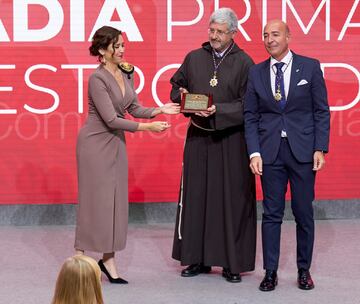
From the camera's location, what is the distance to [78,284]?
2.33m

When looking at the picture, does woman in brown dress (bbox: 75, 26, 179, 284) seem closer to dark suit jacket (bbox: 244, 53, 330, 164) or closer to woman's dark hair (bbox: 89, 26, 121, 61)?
woman's dark hair (bbox: 89, 26, 121, 61)

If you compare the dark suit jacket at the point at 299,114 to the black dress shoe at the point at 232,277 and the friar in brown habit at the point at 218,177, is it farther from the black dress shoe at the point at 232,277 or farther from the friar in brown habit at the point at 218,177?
the black dress shoe at the point at 232,277

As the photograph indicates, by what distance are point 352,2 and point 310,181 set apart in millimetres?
2447

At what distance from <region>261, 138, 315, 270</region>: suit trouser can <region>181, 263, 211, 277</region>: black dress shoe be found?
1.64 ft

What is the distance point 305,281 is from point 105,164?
1.27 metres

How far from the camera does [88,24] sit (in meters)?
6.50

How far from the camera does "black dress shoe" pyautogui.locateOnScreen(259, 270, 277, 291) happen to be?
4680 millimetres

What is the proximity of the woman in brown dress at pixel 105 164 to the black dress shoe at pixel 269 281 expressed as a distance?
2.66 feet

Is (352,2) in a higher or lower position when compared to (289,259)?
higher

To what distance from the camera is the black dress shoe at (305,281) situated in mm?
4699

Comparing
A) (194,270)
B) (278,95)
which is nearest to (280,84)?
(278,95)

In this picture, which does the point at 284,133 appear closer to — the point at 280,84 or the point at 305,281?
the point at 280,84

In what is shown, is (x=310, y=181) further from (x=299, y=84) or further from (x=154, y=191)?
(x=154, y=191)

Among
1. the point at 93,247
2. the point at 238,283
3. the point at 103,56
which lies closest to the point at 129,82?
the point at 103,56
